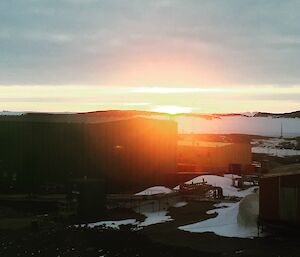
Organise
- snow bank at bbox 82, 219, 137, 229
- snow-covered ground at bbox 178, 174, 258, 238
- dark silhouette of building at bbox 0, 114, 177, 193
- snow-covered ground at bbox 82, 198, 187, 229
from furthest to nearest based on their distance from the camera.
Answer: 1. dark silhouette of building at bbox 0, 114, 177, 193
2. snow-covered ground at bbox 82, 198, 187, 229
3. snow bank at bbox 82, 219, 137, 229
4. snow-covered ground at bbox 178, 174, 258, 238

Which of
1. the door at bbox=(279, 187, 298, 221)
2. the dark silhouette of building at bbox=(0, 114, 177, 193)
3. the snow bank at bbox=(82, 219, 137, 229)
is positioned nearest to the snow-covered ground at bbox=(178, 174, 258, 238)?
the door at bbox=(279, 187, 298, 221)

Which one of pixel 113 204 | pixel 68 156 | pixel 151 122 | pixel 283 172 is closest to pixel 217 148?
pixel 151 122

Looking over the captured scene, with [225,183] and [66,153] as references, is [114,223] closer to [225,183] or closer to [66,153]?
[66,153]

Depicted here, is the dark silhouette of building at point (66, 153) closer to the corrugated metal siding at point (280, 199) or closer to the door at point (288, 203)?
the corrugated metal siding at point (280, 199)

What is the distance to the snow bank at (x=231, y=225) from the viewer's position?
72.6 ft

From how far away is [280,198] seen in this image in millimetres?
21750

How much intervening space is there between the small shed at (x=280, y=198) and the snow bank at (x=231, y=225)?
0.65 metres

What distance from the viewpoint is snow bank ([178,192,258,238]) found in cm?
2214

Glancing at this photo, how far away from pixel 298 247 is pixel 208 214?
313 inches

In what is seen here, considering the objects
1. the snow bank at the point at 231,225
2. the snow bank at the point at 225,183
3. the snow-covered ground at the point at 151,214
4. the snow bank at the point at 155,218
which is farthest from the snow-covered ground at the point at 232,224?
the snow bank at the point at 225,183

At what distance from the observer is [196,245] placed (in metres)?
20.3

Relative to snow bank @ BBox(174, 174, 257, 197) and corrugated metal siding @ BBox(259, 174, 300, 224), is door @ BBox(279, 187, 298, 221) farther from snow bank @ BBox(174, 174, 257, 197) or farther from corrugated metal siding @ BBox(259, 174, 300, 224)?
snow bank @ BBox(174, 174, 257, 197)

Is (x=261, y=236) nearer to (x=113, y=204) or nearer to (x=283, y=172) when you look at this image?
(x=283, y=172)

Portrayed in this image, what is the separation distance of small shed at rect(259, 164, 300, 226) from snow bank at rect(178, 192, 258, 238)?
0.65 m
